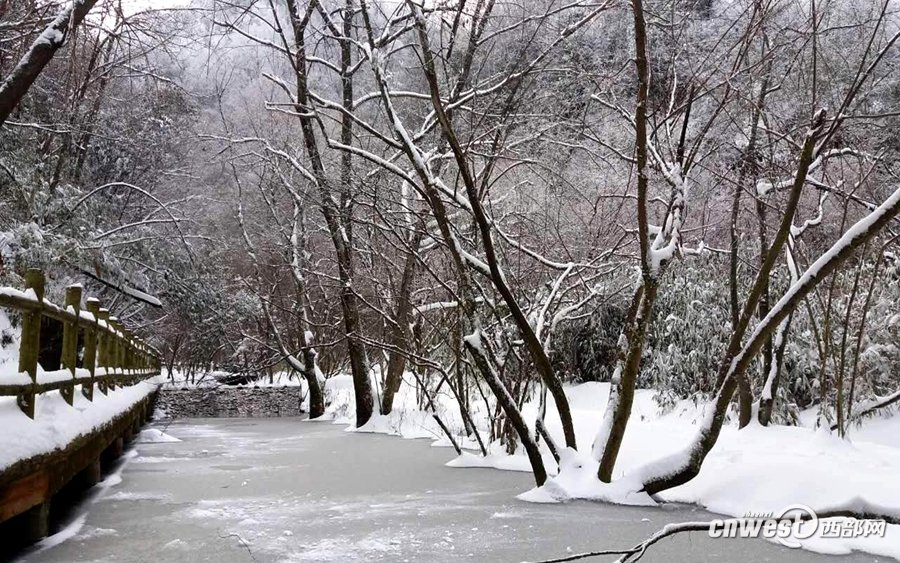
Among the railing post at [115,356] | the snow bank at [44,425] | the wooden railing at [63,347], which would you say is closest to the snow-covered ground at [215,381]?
the railing post at [115,356]

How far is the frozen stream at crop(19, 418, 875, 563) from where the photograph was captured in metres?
3.97

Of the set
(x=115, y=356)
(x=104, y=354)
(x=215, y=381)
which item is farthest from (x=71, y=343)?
(x=215, y=381)

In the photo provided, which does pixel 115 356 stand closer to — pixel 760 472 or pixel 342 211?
pixel 342 211

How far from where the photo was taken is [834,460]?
Answer: 583cm

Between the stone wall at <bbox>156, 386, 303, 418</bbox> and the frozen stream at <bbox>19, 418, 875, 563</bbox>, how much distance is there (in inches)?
522

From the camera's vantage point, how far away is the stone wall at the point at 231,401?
2094cm

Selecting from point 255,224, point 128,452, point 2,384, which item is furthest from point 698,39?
point 255,224

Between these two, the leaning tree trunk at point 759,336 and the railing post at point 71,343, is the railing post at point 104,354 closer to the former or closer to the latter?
the railing post at point 71,343

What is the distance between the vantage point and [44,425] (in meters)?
4.09

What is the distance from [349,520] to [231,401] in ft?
59.3

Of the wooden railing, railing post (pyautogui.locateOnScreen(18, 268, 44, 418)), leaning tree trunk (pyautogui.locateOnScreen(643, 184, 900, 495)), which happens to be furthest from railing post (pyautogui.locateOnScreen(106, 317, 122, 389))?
leaning tree trunk (pyautogui.locateOnScreen(643, 184, 900, 495))

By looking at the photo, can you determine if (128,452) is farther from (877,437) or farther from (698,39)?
(877,437)

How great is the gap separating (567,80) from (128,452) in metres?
6.95

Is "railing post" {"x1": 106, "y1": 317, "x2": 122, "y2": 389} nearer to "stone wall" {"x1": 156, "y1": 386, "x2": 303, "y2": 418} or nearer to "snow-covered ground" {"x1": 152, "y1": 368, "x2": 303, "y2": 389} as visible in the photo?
"stone wall" {"x1": 156, "y1": 386, "x2": 303, "y2": 418}
